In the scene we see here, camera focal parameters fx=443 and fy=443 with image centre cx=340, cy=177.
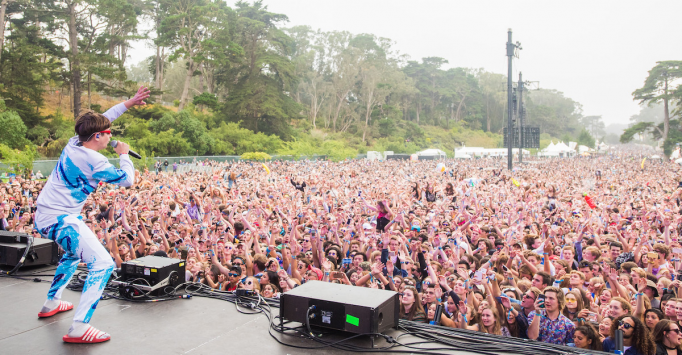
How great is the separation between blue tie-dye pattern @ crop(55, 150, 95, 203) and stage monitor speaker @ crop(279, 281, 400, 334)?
1373 mm

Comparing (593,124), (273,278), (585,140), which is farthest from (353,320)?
(593,124)

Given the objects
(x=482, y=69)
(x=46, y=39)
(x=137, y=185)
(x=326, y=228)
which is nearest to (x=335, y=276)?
(x=326, y=228)

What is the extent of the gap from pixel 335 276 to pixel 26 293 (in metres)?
2.69

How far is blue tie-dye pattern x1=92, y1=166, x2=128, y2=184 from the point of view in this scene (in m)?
2.57

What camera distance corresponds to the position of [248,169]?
22.2 metres

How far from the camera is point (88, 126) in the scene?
2.61m

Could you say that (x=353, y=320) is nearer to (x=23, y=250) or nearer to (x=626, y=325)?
(x=626, y=325)

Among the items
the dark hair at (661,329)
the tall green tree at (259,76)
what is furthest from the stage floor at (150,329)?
the tall green tree at (259,76)

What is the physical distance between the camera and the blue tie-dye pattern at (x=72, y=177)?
258cm

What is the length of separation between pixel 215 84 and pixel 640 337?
4942 centimetres

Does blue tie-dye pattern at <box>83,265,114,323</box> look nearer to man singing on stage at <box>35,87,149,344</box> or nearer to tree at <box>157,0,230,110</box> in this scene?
man singing on stage at <box>35,87,149,344</box>

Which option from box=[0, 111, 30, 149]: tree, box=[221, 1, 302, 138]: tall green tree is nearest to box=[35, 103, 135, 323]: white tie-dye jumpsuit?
box=[0, 111, 30, 149]: tree

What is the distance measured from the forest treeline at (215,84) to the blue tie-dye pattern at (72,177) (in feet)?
59.4

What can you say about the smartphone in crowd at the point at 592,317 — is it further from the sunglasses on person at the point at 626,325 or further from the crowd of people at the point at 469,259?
the sunglasses on person at the point at 626,325
